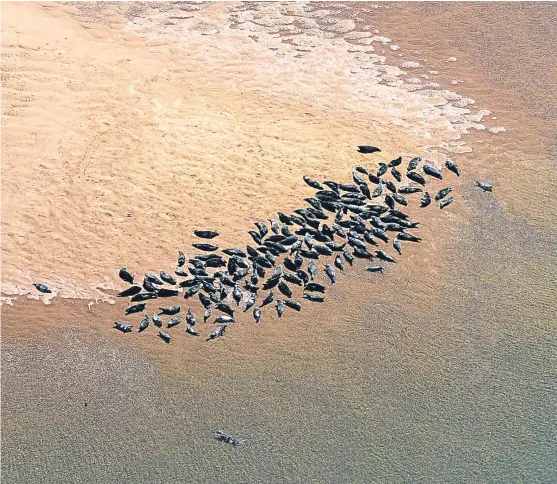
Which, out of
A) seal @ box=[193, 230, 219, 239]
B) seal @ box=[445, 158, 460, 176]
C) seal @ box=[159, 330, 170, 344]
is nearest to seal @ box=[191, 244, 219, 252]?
seal @ box=[193, 230, 219, 239]

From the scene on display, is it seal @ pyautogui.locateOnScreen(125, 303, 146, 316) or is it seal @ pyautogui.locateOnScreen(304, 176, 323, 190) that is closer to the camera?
seal @ pyautogui.locateOnScreen(125, 303, 146, 316)

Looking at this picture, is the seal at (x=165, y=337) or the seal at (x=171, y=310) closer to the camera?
the seal at (x=165, y=337)

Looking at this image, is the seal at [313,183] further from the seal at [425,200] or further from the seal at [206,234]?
the seal at [206,234]

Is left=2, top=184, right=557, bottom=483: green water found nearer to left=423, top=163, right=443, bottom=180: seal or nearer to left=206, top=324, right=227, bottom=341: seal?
left=206, top=324, right=227, bottom=341: seal

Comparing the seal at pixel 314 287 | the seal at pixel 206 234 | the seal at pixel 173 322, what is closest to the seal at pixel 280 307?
the seal at pixel 314 287

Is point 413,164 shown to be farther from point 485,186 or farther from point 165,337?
point 165,337
